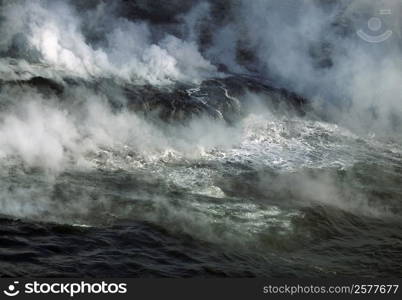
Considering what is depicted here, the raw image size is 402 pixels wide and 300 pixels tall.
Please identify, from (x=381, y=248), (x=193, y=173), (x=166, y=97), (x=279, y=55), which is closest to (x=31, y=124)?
(x=193, y=173)

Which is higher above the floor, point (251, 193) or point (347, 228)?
point (251, 193)

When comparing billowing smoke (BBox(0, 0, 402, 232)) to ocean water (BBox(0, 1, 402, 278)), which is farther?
A: billowing smoke (BBox(0, 0, 402, 232))

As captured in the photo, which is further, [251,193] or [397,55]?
[397,55]

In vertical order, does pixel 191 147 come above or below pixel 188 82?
below

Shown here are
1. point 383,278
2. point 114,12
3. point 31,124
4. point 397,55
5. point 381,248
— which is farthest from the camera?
point 397,55

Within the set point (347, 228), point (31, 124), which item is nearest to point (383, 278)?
point (347, 228)

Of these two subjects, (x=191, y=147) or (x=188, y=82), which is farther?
(x=188, y=82)

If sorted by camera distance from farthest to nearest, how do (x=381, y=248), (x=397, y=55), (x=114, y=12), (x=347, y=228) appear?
(x=397, y=55), (x=114, y=12), (x=347, y=228), (x=381, y=248)

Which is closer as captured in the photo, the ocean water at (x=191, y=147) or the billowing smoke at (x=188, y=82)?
the ocean water at (x=191, y=147)

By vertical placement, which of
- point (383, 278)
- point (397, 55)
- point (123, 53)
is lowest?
point (383, 278)

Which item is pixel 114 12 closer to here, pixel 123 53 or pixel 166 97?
pixel 123 53
